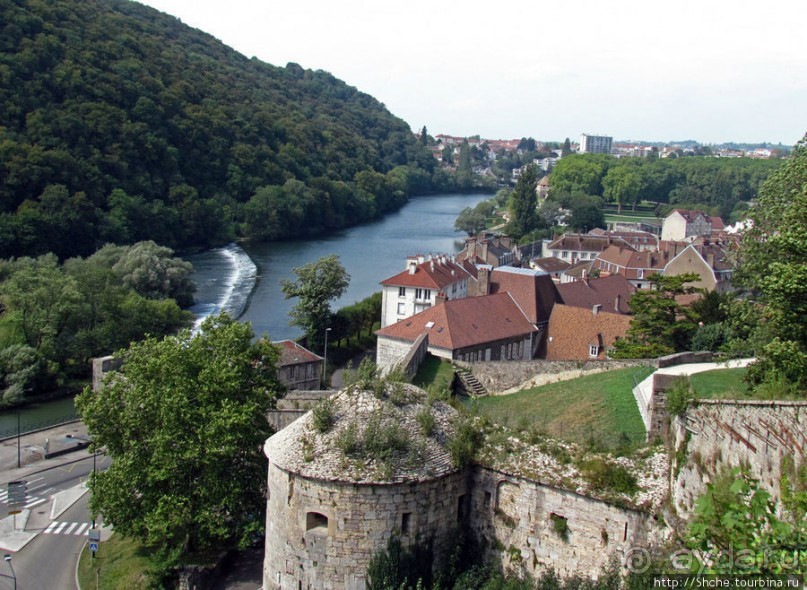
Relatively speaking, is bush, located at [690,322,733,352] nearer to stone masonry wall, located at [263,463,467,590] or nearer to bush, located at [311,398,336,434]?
stone masonry wall, located at [263,463,467,590]

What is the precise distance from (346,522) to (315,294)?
126ft

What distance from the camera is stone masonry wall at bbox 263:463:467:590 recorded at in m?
16.3

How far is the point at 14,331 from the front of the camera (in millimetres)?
46094

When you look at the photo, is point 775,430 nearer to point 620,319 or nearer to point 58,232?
point 620,319

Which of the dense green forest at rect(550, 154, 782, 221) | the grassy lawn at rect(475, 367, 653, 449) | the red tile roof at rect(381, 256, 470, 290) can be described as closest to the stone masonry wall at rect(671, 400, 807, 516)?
the grassy lawn at rect(475, 367, 653, 449)

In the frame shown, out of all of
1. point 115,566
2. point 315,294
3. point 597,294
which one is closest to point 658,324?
point 597,294

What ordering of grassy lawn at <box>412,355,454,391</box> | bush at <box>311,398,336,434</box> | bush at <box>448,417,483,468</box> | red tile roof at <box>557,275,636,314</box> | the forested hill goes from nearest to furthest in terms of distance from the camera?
bush at <box>448,417,483,468</box>, bush at <box>311,398,336,434</box>, grassy lawn at <box>412,355,454,391</box>, red tile roof at <box>557,275,636,314</box>, the forested hill

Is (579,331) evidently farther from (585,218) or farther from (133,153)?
(585,218)

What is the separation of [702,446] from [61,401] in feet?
124

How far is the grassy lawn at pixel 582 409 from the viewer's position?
1816cm

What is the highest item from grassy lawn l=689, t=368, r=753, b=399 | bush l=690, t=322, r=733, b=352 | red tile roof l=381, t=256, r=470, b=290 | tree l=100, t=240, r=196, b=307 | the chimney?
grassy lawn l=689, t=368, r=753, b=399

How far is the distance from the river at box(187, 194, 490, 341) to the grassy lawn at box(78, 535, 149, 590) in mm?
24339

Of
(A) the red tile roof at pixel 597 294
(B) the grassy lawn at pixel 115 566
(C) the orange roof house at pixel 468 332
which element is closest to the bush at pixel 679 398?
(B) the grassy lawn at pixel 115 566

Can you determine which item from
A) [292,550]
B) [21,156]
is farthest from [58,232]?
[292,550]
